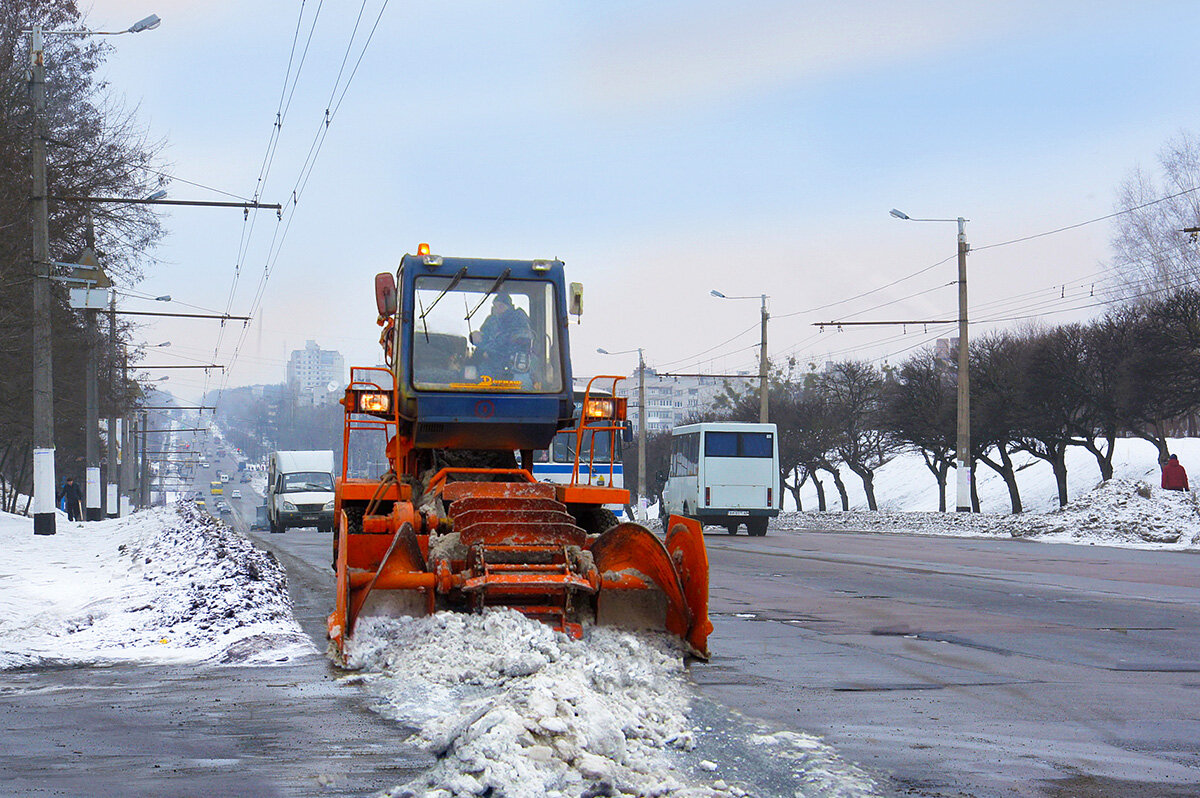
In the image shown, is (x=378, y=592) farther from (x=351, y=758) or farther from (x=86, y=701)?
(x=351, y=758)

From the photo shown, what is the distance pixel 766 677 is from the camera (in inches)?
340

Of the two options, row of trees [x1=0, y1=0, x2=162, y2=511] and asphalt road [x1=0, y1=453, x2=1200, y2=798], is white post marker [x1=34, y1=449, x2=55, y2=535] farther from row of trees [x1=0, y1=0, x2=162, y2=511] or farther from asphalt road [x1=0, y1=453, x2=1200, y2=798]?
asphalt road [x1=0, y1=453, x2=1200, y2=798]

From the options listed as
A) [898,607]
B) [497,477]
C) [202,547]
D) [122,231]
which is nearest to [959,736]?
[497,477]

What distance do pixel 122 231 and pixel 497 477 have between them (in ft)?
89.7

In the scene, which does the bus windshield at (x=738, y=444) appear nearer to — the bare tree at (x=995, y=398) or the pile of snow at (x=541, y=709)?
the bare tree at (x=995, y=398)

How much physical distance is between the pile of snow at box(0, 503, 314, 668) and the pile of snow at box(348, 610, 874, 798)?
1.88 m

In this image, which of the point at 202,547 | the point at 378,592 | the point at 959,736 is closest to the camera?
the point at 959,736

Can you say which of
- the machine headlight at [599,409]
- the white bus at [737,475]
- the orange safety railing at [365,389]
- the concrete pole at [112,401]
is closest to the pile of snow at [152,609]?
the orange safety railing at [365,389]

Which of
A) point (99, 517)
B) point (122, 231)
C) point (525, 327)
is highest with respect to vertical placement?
point (122, 231)

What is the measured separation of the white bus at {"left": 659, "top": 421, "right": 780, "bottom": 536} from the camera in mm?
37719

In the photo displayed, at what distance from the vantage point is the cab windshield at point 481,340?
10.9 metres

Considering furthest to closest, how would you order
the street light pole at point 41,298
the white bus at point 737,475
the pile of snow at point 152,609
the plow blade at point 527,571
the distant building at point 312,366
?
the distant building at point 312,366
the white bus at point 737,475
the street light pole at point 41,298
the pile of snow at point 152,609
the plow blade at point 527,571

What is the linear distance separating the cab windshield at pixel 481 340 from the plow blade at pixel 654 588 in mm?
2278

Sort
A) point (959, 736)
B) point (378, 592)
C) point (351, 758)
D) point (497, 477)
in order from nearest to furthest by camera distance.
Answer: point (351, 758) < point (959, 736) < point (378, 592) < point (497, 477)
